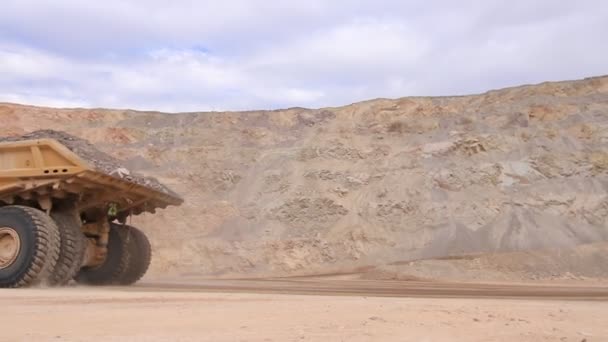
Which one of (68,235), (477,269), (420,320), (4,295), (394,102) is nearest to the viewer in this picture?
(420,320)

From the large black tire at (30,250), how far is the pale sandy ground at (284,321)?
10.3 feet

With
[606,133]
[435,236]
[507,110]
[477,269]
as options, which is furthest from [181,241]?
[606,133]

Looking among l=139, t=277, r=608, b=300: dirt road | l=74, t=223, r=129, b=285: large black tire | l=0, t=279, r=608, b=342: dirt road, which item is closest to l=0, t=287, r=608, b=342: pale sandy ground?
l=0, t=279, r=608, b=342: dirt road

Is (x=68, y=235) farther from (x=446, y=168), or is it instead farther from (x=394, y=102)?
(x=394, y=102)

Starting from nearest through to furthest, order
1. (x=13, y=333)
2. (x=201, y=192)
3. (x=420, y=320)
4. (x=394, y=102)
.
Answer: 1. (x=13, y=333)
2. (x=420, y=320)
3. (x=201, y=192)
4. (x=394, y=102)

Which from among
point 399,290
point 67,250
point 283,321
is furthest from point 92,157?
point 283,321

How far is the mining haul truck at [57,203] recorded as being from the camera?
13094 mm

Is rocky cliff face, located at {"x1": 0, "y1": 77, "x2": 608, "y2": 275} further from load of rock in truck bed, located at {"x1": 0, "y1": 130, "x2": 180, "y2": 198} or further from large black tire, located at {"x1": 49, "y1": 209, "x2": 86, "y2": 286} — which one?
large black tire, located at {"x1": 49, "y1": 209, "x2": 86, "y2": 286}

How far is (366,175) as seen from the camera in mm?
32156

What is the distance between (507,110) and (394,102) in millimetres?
5666

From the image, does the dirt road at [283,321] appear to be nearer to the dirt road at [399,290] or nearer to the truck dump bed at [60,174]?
the dirt road at [399,290]

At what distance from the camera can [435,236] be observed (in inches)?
1068

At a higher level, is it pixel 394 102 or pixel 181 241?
pixel 394 102

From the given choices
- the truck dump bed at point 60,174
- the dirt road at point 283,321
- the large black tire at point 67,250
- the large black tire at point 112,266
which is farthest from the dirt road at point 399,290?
the dirt road at point 283,321
